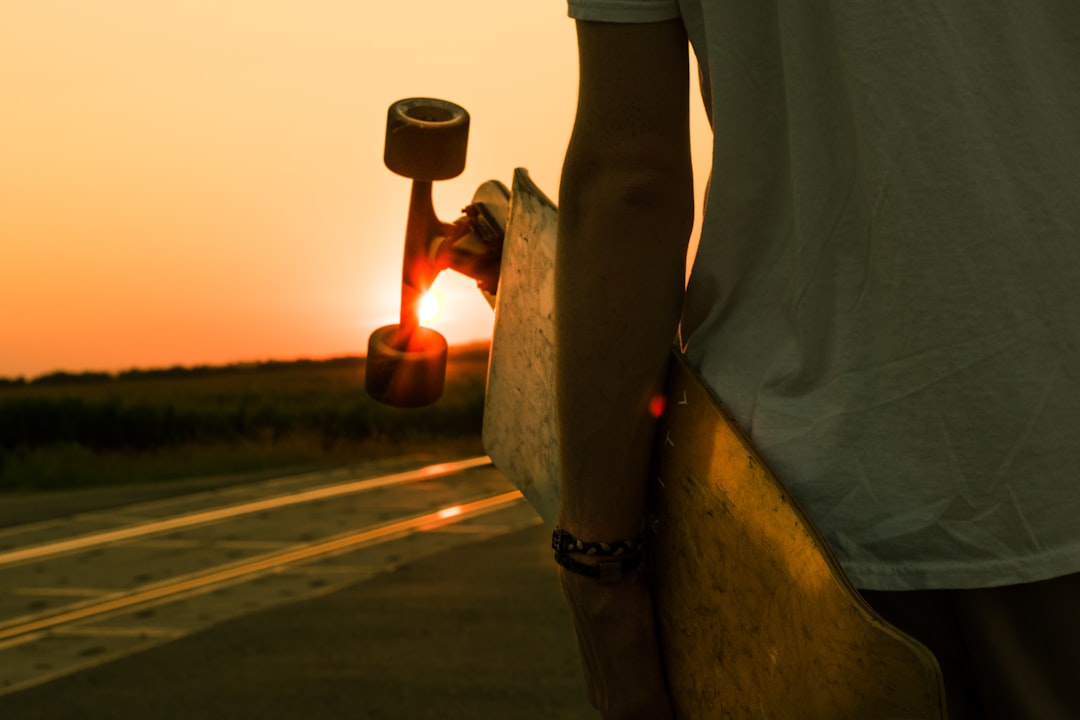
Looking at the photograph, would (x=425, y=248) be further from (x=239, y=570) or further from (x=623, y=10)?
(x=239, y=570)

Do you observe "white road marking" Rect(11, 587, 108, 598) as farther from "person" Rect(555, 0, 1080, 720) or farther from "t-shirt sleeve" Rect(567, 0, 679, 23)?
"t-shirt sleeve" Rect(567, 0, 679, 23)

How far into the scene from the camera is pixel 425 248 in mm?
1670

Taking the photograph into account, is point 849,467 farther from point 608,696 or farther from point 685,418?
point 608,696

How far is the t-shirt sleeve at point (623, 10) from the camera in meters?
1.17

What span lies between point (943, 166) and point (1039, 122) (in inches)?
3.6

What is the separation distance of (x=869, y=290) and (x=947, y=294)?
Result: 6 cm

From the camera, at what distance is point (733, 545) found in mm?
1182

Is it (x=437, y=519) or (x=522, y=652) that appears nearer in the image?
(x=522, y=652)

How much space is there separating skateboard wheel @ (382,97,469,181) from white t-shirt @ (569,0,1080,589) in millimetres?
656

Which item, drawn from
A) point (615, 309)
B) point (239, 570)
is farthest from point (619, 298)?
point (239, 570)

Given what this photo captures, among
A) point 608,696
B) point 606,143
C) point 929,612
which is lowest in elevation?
point 608,696

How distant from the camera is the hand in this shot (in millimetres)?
1245

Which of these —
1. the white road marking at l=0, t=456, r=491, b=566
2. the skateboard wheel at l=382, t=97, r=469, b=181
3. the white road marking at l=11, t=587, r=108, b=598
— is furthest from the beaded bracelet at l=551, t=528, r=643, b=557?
the white road marking at l=0, t=456, r=491, b=566

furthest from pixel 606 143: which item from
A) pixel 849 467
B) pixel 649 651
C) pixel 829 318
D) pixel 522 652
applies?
pixel 522 652
